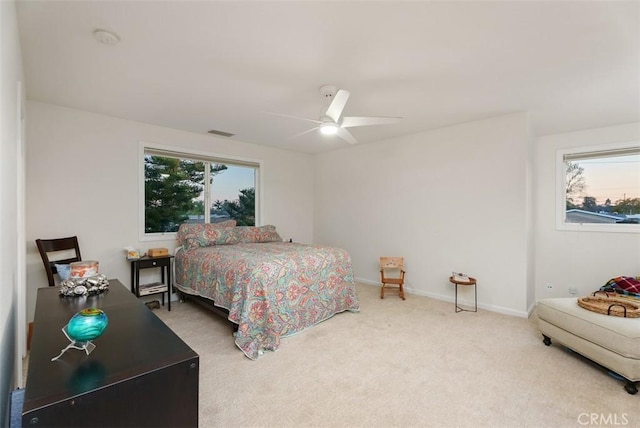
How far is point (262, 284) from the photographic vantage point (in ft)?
9.09

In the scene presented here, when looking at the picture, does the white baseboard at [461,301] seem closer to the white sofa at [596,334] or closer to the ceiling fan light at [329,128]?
the white sofa at [596,334]

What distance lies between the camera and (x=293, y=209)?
583 centimetres

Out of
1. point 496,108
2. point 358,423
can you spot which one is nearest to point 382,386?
point 358,423

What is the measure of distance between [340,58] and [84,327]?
90.9 inches

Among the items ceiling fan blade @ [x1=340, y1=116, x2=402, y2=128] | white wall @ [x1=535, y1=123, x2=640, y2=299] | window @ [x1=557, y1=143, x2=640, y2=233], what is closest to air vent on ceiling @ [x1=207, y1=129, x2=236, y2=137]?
ceiling fan blade @ [x1=340, y1=116, x2=402, y2=128]

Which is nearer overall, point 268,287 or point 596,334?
point 596,334

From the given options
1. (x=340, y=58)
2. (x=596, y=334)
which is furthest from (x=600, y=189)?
(x=340, y=58)

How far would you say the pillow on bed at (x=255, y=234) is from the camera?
176 inches

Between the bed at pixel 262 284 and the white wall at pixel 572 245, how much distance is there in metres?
2.98

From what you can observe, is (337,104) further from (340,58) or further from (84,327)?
(84,327)

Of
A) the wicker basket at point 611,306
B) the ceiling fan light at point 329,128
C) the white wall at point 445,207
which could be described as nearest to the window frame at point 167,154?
the white wall at point 445,207

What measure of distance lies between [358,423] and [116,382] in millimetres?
1419

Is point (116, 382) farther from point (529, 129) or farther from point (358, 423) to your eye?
point (529, 129)

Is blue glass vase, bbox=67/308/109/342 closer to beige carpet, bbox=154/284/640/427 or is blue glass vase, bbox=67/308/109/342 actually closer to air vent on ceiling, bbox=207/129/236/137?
beige carpet, bbox=154/284/640/427
